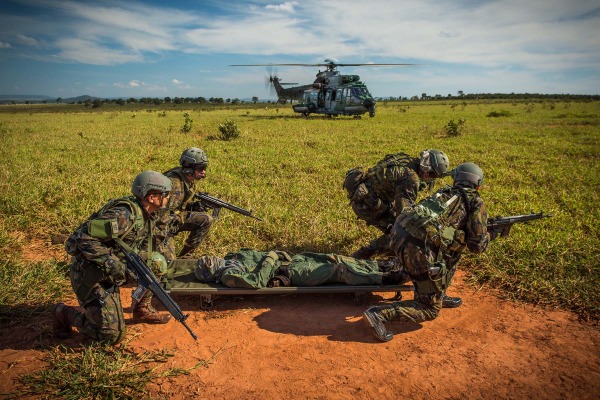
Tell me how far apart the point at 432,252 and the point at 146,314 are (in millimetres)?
3491

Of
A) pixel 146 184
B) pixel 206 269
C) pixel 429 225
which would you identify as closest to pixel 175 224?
pixel 206 269

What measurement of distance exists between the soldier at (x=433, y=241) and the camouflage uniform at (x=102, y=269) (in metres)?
2.73

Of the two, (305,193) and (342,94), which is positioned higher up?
(342,94)

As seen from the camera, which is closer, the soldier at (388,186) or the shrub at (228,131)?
the soldier at (388,186)

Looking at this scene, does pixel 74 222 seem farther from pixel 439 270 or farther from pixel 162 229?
pixel 439 270

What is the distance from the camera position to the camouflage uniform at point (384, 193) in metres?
5.71

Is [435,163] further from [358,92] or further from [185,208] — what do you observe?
[358,92]

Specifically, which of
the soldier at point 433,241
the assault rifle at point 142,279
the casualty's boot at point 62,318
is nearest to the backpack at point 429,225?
the soldier at point 433,241

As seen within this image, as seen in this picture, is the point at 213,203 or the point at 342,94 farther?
the point at 342,94

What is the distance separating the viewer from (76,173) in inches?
438

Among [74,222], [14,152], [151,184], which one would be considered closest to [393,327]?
[151,184]

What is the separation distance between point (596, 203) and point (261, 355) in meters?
8.77

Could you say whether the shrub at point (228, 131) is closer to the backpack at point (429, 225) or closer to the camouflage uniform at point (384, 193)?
the camouflage uniform at point (384, 193)

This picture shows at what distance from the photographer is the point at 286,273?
504 cm
